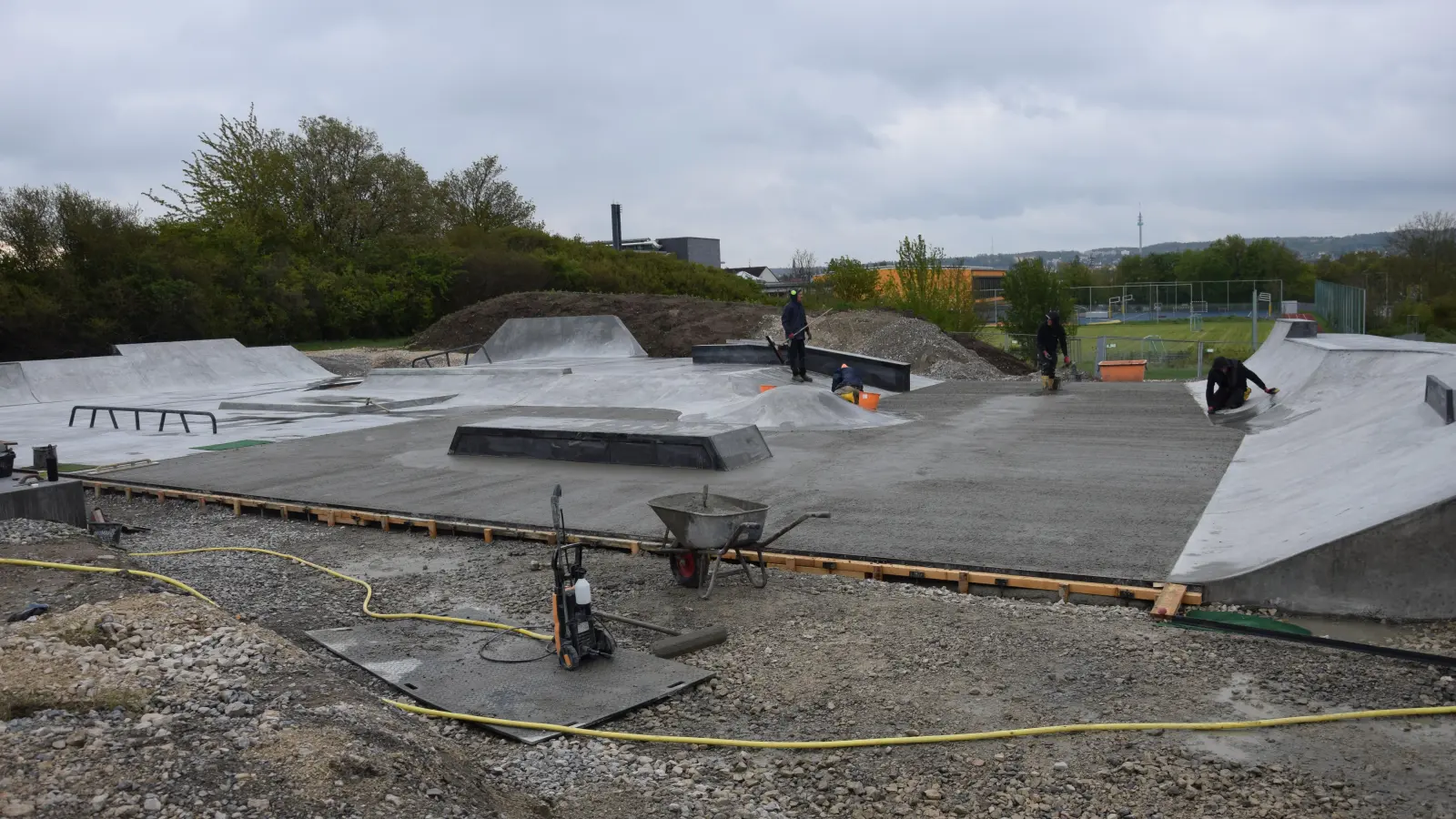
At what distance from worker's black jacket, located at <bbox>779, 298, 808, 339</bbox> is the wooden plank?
38.9ft

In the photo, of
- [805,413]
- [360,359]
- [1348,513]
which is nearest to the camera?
[1348,513]

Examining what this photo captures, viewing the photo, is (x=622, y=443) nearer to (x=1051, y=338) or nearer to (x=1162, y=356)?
(x=1051, y=338)

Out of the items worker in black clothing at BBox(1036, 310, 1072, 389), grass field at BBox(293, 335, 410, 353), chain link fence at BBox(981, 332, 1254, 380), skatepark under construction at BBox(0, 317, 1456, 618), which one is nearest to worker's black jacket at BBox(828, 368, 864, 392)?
skatepark under construction at BBox(0, 317, 1456, 618)

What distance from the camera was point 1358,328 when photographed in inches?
1117

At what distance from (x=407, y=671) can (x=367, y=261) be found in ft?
130

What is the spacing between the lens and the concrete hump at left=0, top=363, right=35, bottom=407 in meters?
22.8

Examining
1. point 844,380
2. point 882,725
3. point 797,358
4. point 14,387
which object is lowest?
point 882,725

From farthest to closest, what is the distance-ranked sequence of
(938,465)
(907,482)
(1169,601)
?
1. (938,465)
2. (907,482)
3. (1169,601)

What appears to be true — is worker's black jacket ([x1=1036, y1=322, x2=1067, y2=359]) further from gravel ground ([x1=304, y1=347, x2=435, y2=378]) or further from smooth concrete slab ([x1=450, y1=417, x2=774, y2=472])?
gravel ground ([x1=304, y1=347, x2=435, y2=378])

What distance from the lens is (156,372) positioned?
25.7 metres

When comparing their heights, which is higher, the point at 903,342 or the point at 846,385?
the point at 903,342

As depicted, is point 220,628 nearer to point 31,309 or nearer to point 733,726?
point 733,726

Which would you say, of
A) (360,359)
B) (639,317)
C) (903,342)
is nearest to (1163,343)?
(903,342)

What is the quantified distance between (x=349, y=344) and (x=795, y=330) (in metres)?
24.2
